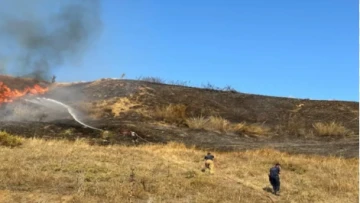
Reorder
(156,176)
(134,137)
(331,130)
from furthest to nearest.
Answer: (331,130) < (134,137) < (156,176)

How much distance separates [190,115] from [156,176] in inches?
665

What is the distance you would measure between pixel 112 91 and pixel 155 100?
3.37 m

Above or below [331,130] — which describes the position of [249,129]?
below

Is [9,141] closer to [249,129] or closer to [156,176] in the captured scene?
[156,176]

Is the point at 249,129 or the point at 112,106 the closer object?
the point at 249,129

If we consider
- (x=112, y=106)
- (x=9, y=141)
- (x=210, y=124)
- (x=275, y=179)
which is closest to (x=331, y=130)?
(x=210, y=124)

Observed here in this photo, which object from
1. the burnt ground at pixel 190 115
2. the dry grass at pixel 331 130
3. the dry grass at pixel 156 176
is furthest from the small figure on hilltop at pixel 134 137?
the dry grass at pixel 331 130

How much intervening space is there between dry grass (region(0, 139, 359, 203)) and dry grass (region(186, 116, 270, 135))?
25.8 feet

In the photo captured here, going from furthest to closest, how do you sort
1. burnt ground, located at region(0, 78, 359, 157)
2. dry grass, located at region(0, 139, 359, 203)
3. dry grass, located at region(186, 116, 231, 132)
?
1. dry grass, located at region(186, 116, 231, 132)
2. burnt ground, located at region(0, 78, 359, 157)
3. dry grass, located at region(0, 139, 359, 203)

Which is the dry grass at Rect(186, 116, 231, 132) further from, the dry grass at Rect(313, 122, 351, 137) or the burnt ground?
the dry grass at Rect(313, 122, 351, 137)

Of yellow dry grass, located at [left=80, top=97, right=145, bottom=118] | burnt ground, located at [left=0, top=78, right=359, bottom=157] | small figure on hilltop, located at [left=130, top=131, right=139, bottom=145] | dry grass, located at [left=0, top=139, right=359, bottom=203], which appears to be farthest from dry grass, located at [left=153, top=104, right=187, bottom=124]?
dry grass, located at [left=0, top=139, right=359, bottom=203]

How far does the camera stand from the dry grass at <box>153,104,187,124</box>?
30.3 meters

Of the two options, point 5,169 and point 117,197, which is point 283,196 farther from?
point 5,169

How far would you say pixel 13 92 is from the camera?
31922 mm
